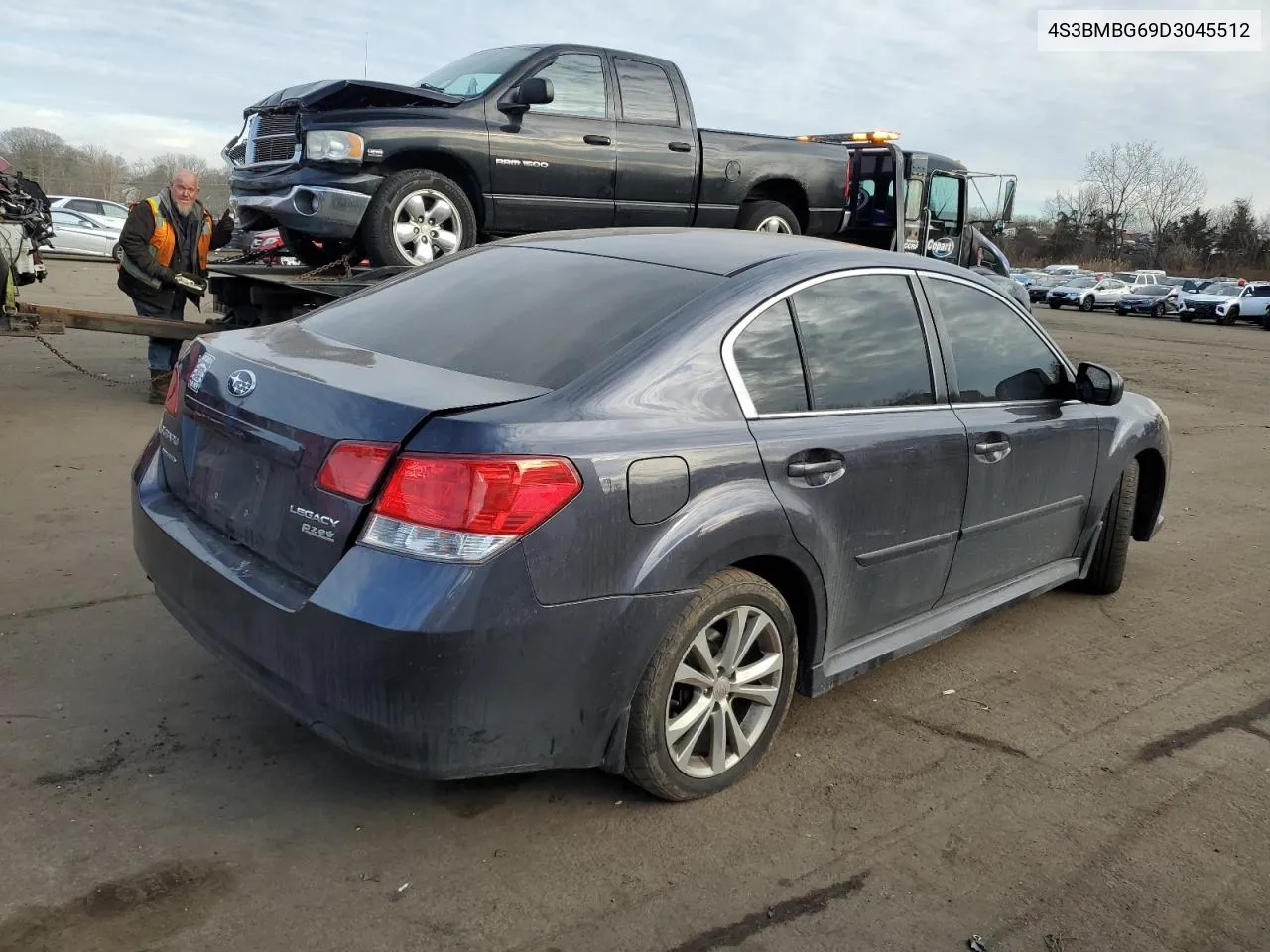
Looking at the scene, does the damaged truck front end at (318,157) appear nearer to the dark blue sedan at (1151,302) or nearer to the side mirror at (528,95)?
the side mirror at (528,95)

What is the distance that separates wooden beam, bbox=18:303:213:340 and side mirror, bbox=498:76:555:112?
2681mm

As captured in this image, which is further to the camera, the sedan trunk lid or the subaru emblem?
the subaru emblem

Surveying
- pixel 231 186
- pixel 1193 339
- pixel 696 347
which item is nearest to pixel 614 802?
pixel 696 347

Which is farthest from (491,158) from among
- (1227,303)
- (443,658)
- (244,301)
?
(1227,303)

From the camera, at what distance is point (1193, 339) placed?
94.4 ft

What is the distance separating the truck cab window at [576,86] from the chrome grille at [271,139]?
1.81 metres

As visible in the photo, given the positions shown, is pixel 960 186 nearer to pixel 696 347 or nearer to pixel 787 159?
pixel 787 159

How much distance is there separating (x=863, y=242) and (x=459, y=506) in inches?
446

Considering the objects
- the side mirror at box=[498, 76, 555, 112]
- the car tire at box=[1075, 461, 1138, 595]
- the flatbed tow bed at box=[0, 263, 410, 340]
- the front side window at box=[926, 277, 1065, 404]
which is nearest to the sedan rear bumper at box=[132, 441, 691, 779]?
the front side window at box=[926, 277, 1065, 404]

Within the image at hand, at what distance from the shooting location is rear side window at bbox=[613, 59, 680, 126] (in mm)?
8562

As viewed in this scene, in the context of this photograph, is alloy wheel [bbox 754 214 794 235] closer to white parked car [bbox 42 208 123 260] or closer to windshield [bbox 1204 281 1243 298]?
white parked car [bbox 42 208 123 260]

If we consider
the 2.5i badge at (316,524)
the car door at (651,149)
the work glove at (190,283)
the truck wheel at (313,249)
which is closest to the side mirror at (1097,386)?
the 2.5i badge at (316,524)

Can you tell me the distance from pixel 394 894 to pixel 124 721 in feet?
4.26

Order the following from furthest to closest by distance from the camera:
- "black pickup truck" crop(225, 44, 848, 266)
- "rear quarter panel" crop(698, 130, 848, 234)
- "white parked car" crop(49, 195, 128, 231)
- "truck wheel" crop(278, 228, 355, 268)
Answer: "white parked car" crop(49, 195, 128, 231) < "rear quarter panel" crop(698, 130, 848, 234) < "truck wheel" crop(278, 228, 355, 268) < "black pickup truck" crop(225, 44, 848, 266)
